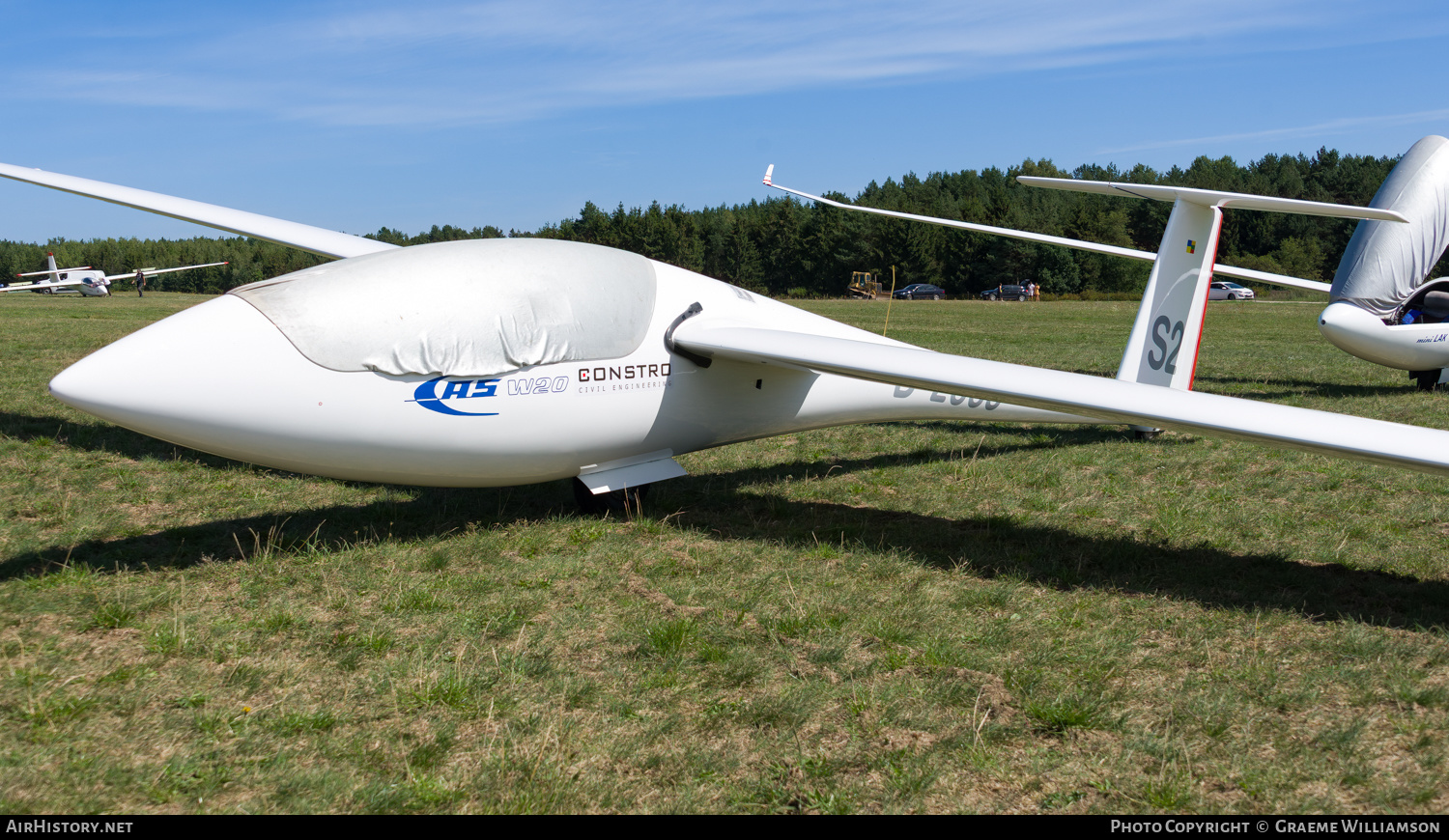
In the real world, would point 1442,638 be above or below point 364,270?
below

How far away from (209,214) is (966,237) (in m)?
91.0

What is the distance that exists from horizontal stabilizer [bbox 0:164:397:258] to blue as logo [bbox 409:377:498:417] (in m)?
5.40

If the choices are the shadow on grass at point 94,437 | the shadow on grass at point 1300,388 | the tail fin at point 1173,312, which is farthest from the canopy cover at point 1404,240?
the shadow on grass at point 94,437

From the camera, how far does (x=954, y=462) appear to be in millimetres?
10078

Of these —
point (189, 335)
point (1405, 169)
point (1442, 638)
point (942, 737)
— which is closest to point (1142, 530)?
point (1442, 638)

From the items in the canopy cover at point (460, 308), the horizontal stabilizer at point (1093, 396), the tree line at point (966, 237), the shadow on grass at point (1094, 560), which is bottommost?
the shadow on grass at point (1094, 560)

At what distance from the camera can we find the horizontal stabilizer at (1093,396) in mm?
5172

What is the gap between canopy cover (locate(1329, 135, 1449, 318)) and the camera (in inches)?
580

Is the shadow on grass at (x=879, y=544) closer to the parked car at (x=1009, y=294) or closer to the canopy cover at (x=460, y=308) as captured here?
the canopy cover at (x=460, y=308)

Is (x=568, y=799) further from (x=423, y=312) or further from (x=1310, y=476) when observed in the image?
(x=1310, y=476)

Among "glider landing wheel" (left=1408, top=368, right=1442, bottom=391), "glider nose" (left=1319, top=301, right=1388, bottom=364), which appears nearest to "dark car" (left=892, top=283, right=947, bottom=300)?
"glider landing wheel" (left=1408, top=368, right=1442, bottom=391)

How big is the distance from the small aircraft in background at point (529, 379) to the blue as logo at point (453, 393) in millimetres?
13

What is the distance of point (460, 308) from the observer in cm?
604

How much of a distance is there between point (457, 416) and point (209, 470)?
15.3 feet
